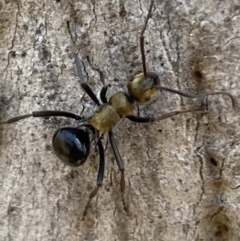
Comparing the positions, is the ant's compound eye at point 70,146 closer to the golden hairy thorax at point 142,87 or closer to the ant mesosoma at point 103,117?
the ant mesosoma at point 103,117

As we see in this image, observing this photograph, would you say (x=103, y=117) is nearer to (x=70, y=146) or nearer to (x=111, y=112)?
(x=111, y=112)

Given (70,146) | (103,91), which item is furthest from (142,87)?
(70,146)

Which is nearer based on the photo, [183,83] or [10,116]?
[183,83]

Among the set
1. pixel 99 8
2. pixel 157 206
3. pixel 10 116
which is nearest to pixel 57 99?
pixel 10 116

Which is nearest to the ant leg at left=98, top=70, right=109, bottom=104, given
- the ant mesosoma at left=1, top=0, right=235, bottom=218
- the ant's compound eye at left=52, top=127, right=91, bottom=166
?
the ant mesosoma at left=1, top=0, right=235, bottom=218

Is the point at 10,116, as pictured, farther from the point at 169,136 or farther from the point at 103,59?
the point at 169,136

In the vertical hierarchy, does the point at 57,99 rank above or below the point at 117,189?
above

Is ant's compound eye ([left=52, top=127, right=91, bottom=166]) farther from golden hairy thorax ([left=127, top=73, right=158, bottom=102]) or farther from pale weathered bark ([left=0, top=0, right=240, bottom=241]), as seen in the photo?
golden hairy thorax ([left=127, top=73, right=158, bottom=102])
